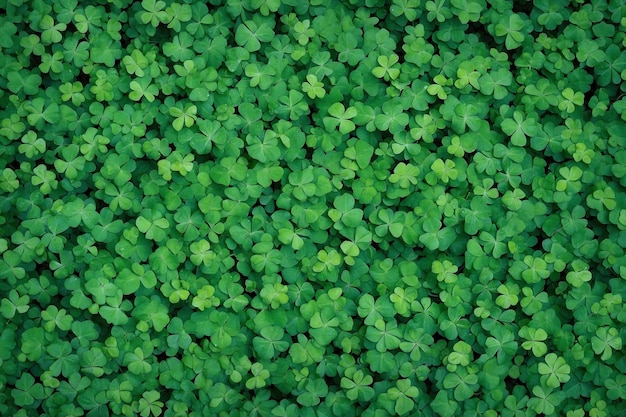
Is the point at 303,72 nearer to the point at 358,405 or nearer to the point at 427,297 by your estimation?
the point at 427,297

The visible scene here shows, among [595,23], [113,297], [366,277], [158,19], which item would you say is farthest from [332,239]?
[595,23]

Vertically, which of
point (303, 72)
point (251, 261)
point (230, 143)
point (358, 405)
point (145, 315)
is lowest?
point (358, 405)

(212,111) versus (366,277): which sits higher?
(212,111)

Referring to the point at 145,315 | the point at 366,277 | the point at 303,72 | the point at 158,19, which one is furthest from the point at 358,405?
the point at 158,19

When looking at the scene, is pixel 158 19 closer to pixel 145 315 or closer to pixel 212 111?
pixel 212 111

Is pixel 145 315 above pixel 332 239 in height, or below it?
below

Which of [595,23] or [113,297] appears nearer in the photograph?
[113,297]
